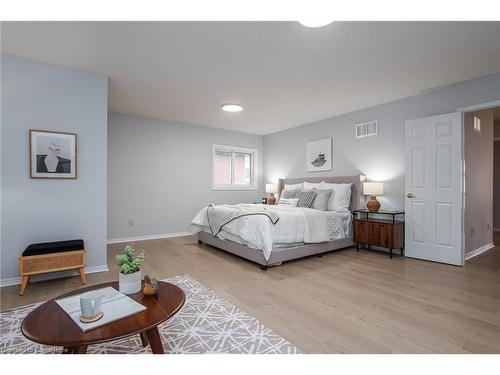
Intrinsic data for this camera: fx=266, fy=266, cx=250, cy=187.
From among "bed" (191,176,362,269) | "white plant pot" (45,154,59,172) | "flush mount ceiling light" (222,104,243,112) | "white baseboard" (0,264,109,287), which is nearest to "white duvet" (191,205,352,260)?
"bed" (191,176,362,269)

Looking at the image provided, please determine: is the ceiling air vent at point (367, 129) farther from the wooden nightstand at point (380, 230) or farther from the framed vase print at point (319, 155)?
the wooden nightstand at point (380, 230)

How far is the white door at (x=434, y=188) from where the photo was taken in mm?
3621

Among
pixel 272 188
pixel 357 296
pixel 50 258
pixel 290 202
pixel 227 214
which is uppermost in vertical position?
pixel 272 188

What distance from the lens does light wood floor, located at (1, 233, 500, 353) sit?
1862 mm

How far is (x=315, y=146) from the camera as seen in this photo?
19.0ft

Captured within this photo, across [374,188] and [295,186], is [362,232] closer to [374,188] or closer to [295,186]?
[374,188]

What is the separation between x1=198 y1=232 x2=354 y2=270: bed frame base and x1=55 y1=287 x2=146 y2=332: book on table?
6.84 ft

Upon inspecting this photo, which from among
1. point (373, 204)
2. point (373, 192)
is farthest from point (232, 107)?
point (373, 204)

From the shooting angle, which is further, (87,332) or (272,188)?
(272,188)

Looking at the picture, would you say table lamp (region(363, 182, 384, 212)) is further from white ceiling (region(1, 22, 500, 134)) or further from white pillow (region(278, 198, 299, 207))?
white ceiling (region(1, 22, 500, 134))

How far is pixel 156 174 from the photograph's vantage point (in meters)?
5.61

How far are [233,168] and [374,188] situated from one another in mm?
3524

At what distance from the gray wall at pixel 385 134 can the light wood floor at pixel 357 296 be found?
4.67 feet
